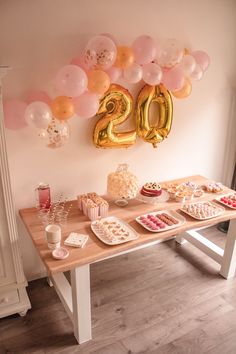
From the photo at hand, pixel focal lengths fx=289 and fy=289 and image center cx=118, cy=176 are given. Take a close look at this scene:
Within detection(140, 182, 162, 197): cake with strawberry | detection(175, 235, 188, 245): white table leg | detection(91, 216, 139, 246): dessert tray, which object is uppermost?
detection(140, 182, 162, 197): cake with strawberry

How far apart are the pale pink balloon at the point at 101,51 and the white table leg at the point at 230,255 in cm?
150

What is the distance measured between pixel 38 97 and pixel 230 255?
1858 mm

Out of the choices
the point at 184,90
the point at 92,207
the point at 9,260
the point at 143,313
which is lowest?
the point at 143,313

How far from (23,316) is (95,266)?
716 mm

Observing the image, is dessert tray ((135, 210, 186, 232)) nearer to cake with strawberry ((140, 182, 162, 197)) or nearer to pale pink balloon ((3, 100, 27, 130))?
cake with strawberry ((140, 182, 162, 197))

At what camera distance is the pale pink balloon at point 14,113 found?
1739 millimetres

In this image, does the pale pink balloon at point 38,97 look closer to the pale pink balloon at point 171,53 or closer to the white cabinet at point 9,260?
the white cabinet at point 9,260

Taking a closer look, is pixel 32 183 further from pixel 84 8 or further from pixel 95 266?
pixel 84 8

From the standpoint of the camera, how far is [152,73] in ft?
6.32

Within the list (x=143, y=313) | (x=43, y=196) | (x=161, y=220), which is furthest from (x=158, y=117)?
(x=143, y=313)

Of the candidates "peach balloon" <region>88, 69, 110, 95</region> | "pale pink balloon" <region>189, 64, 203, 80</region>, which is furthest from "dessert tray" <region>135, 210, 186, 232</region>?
"pale pink balloon" <region>189, 64, 203, 80</region>

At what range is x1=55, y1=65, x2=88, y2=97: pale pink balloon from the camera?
1642mm

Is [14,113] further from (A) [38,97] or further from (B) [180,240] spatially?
(B) [180,240]

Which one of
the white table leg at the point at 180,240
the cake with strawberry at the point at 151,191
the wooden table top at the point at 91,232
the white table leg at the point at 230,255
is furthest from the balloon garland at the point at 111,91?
the white table leg at the point at 180,240
